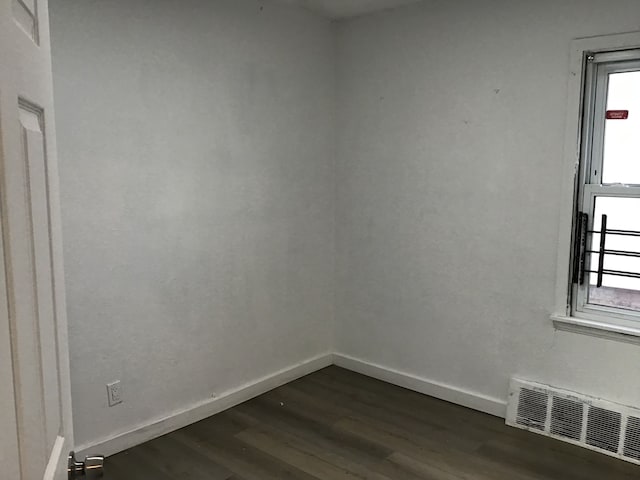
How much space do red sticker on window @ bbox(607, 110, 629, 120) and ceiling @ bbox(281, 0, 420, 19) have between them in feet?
4.38

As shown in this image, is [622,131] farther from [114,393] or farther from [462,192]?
[114,393]

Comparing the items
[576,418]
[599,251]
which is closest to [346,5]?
[599,251]

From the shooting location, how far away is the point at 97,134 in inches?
102

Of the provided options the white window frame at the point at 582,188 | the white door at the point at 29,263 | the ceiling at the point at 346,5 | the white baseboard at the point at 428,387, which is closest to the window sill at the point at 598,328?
the white window frame at the point at 582,188

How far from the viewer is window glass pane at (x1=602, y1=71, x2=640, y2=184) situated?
2.74 m

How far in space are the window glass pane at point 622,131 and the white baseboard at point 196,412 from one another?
2290 mm

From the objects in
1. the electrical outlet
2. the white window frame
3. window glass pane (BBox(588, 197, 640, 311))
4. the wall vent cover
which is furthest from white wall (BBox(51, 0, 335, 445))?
window glass pane (BBox(588, 197, 640, 311))

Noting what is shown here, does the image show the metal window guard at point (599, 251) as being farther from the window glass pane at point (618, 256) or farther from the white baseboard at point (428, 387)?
the white baseboard at point (428, 387)

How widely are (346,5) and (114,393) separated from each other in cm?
265

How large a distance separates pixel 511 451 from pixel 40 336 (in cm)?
267

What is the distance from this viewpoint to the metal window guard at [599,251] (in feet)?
9.26

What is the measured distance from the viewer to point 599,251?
289cm

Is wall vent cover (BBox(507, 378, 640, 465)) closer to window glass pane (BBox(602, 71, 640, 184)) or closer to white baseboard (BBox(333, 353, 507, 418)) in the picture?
white baseboard (BBox(333, 353, 507, 418))

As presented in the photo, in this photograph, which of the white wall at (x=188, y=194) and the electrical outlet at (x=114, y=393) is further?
the electrical outlet at (x=114, y=393)
